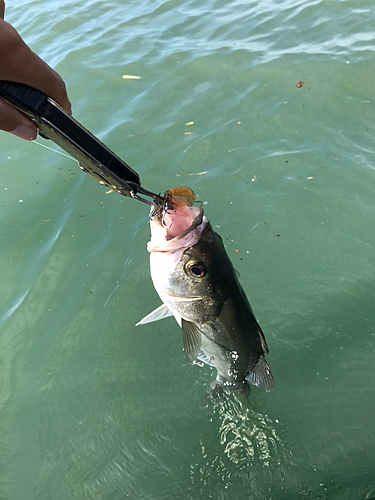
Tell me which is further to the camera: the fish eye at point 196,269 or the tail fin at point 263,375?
the tail fin at point 263,375

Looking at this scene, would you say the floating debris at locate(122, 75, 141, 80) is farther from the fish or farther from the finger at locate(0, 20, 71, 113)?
the finger at locate(0, 20, 71, 113)

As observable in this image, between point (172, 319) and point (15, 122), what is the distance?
2637 mm

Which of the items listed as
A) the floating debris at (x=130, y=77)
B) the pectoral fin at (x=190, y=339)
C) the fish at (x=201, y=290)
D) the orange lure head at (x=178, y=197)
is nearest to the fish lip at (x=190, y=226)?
the fish at (x=201, y=290)

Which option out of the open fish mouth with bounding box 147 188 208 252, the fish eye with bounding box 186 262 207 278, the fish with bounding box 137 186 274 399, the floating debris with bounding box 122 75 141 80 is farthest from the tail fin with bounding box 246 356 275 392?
the floating debris with bounding box 122 75 141 80

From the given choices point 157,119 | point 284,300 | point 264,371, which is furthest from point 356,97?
point 264,371

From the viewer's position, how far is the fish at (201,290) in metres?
2.30

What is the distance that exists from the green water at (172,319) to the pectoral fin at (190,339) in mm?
1128

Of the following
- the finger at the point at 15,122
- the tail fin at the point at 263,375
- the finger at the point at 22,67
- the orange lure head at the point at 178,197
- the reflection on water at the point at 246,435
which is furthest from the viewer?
the reflection on water at the point at 246,435

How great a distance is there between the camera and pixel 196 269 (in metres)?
2.41

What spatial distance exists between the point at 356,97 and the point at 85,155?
5.35 m

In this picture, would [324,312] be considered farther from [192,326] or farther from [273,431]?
[192,326]

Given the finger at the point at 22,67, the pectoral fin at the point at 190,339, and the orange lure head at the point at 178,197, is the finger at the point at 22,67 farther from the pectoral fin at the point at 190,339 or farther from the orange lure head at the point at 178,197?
the pectoral fin at the point at 190,339

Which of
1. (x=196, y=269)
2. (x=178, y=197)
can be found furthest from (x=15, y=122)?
(x=196, y=269)

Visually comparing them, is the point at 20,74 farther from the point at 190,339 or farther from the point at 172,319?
the point at 172,319
